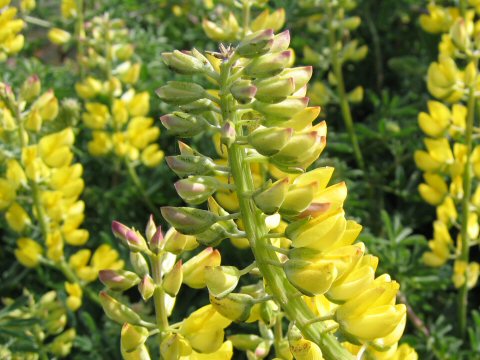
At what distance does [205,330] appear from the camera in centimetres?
145

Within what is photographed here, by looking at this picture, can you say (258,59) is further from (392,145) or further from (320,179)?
(392,145)

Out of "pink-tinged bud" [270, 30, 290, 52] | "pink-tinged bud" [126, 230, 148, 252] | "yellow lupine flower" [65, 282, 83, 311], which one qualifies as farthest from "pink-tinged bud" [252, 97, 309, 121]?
"yellow lupine flower" [65, 282, 83, 311]

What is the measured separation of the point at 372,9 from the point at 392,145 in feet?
4.39

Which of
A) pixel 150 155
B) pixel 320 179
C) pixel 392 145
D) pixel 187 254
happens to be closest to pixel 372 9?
pixel 392 145

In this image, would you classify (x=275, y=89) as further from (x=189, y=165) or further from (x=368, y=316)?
(x=368, y=316)

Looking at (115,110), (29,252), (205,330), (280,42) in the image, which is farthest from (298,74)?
(115,110)

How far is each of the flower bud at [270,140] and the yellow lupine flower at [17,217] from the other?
5.47 feet

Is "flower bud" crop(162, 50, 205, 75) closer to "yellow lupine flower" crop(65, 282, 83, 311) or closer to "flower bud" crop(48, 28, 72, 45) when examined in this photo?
"yellow lupine flower" crop(65, 282, 83, 311)

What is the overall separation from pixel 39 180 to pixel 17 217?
18 centimetres

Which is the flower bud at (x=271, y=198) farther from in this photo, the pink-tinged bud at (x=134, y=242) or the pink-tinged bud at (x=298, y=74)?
the pink-tinged bud at (x=134, y=242)

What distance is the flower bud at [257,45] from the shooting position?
1318mm

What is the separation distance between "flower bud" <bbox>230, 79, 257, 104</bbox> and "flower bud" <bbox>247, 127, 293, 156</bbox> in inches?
2.3

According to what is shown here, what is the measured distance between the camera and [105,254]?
2865 mm

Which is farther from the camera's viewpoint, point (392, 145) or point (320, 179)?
point (392, 145)
